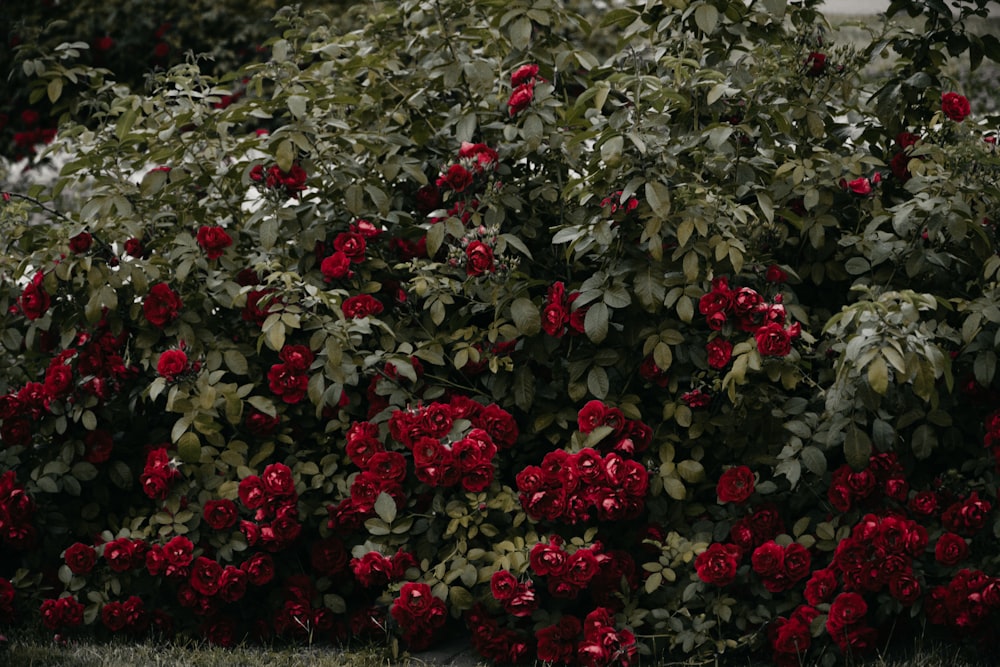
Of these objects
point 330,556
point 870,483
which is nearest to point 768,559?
point 870,483

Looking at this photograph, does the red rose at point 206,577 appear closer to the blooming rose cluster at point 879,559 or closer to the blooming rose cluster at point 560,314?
the blooming rose cluster at point 560,314

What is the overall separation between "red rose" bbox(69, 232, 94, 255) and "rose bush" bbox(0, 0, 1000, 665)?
0.04m

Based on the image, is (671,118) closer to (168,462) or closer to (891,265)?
(891,265)

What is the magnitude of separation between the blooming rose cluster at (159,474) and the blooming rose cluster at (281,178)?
83 centimetres

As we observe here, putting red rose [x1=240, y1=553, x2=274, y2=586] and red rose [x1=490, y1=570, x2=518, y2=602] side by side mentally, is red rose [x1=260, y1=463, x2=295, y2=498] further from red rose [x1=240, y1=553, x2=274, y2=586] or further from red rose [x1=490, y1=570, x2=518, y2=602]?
red rose [x1=490, y1=570, x2=518, y2=602]

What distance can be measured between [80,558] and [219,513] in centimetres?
46

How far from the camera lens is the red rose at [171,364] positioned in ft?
9.21

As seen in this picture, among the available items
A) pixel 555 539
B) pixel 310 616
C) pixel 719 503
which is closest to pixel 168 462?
pixel 310 616

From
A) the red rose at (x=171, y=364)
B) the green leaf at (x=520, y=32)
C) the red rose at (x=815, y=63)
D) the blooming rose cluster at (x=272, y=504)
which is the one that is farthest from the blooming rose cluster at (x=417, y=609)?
the red rose at (x=815, y=63)

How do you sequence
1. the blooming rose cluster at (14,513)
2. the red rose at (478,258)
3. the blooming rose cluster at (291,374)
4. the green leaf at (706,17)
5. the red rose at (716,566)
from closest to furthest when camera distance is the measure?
1. the red rose at (716,566)
2. the green leaf at (706,17)
3. the red rose at (478,258)
4. the blooming rose cluster at (291,374)
5. the blooming rose cluster at (14,513)

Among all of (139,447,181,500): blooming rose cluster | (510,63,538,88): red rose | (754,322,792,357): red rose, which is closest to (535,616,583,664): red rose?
(754,322,792,357): red rose

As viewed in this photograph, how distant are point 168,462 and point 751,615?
1.64 m

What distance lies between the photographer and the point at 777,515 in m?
2.74

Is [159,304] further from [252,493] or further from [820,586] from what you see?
[820,586]
